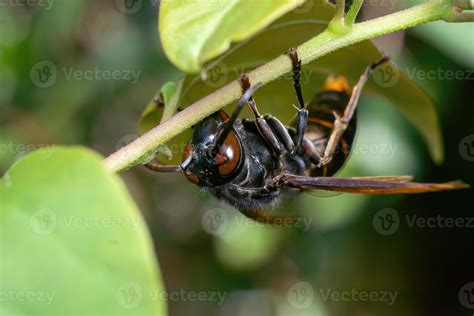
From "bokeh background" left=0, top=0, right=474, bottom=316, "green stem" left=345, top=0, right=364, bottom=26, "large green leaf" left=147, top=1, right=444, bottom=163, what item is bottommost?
"bokeh background" left=0, top=0, right=474, bottom=316

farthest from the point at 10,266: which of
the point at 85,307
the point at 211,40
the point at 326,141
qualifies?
the point at 326,141

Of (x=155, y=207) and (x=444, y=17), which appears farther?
(x=155, y=207)

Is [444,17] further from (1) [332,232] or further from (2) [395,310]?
(2) [395,310]

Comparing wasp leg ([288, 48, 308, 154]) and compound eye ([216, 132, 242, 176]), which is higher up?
wasp leg ([288, 48, 308, 154])

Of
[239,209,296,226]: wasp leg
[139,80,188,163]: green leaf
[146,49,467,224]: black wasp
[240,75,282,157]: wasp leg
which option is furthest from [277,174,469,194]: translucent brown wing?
[139,80,188,163]: green leaf

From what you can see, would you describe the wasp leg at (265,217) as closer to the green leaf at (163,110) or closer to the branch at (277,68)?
the green leaf at (163,110)

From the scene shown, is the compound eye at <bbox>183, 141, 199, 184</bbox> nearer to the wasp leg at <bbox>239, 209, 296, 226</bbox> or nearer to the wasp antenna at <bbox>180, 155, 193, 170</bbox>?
the wasp antenna at <bbox>180, 155, 193, 170</bbox>
